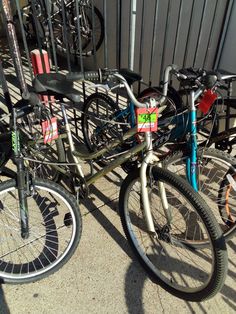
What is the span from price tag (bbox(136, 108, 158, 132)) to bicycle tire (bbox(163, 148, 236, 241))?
1.19ft

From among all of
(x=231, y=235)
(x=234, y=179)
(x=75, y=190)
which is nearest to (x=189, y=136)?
(x=234, y=179)

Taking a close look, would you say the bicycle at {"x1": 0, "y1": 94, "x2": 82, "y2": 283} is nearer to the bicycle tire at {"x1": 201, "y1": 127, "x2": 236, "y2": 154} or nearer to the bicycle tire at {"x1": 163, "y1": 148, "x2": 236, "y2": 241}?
the bicycle tire at {"x1": 163, "y1": 148, "x2": 236, "y2": 241}

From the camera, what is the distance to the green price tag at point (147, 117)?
1808 mm

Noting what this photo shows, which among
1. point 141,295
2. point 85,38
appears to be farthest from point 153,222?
point 85,38

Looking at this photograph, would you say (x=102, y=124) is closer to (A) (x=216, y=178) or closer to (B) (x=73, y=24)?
(A) (x=216, y=178)

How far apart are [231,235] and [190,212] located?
0.45m

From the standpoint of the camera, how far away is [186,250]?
2400mm

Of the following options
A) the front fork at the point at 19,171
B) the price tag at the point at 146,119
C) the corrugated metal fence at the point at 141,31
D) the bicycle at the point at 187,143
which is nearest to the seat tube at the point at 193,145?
the bicycle at the point at 187,143

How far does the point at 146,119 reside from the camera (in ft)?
5.97

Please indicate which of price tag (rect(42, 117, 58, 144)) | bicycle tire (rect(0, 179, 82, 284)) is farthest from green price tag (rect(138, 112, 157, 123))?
bicycle tire (rect(0, 179, 82, 284))

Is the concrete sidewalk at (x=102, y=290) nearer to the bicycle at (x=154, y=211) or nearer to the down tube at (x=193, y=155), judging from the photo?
the bicycle at (x=154, y=211)

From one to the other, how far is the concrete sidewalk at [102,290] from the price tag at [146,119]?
111 centimetres

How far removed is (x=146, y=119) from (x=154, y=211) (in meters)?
1.11

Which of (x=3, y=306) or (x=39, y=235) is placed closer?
(x=3, y=306)
